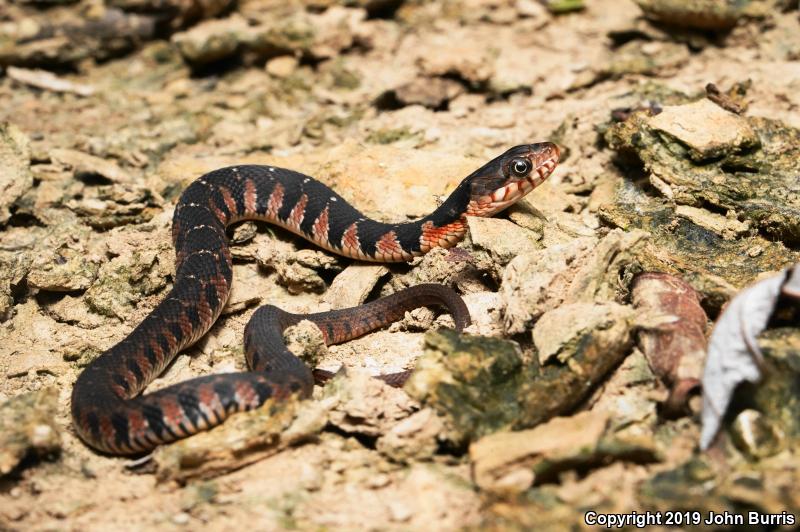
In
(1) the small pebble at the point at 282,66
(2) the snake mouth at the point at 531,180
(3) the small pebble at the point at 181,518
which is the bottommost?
(3) the small pebble at the point at 181,518

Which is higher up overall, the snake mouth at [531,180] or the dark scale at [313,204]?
the snake mouth at [531,180]

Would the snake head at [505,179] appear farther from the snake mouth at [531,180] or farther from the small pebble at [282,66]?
the small pebble at [282,66]

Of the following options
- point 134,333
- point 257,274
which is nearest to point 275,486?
point 134,333

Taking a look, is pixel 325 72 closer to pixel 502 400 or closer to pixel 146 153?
pixel 146 153

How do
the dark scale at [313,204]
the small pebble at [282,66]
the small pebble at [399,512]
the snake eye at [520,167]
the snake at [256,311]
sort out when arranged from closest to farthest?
1. the small pebble at [399,512]
2. the snake at [256,311]
3. the snake eye at [520,167]
4. the dark scale at [313,204]
5. the small pebble at [282,66]

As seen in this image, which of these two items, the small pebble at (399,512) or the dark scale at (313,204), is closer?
the small pebble at (399,512)

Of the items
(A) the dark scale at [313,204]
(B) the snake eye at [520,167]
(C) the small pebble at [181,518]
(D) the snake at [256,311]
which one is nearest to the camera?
(C) the small pebble at [181,518]

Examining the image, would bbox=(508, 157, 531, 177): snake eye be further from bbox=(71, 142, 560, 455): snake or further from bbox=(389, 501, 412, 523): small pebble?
bbox=(389, 501, 412, 523): small pebble

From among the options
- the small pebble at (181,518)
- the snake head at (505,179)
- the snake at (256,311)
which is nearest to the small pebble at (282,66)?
the snake at (256,311)

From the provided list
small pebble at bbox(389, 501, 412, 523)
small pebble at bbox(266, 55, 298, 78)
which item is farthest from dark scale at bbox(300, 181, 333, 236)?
small pebble at bbox(389, 501, 412, 523)
